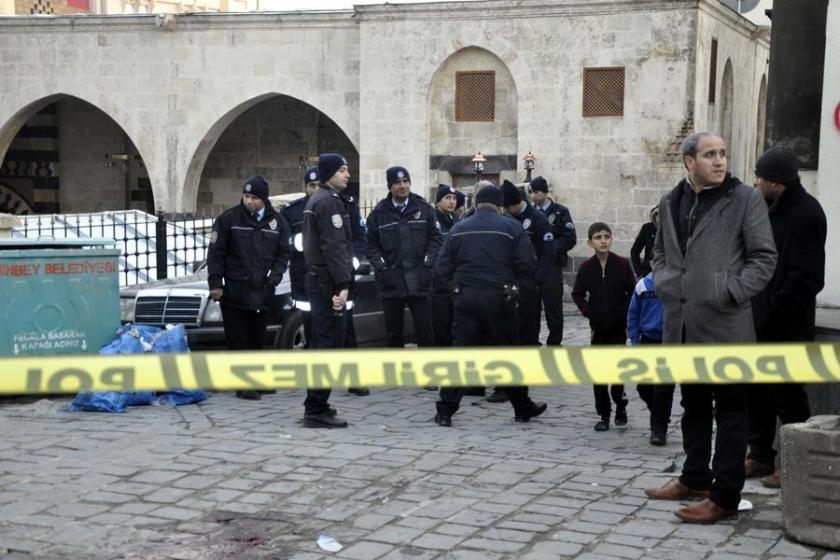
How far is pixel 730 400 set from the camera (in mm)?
Result: 6277

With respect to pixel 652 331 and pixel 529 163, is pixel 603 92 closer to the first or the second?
pixel 529 163

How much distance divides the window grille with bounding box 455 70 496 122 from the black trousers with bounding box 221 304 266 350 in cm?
1574

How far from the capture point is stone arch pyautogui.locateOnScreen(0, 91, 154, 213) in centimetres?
3244

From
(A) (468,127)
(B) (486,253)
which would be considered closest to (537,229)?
(B) (486,253)

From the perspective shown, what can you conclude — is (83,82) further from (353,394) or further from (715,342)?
(715,342)

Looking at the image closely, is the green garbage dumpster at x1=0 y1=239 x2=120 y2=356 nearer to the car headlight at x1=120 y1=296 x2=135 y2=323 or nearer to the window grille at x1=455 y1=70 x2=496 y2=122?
the car headlight at x1=120 y1=296 x2=135 y2=323

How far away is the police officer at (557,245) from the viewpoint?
11.7 m

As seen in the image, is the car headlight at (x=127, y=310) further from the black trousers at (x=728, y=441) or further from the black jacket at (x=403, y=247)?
the black trousers at (x=728, y=441)

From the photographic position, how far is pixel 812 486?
5.97 metres

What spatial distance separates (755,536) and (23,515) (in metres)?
3.70

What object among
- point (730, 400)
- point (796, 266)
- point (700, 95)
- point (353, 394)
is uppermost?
point (700, 95)

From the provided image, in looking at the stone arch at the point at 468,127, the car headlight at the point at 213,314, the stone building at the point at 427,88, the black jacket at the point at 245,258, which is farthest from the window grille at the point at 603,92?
the black jacket at the point at 245,258

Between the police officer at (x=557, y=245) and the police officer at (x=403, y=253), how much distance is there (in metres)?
1.12

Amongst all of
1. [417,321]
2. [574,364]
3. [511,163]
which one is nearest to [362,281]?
[417,321]
